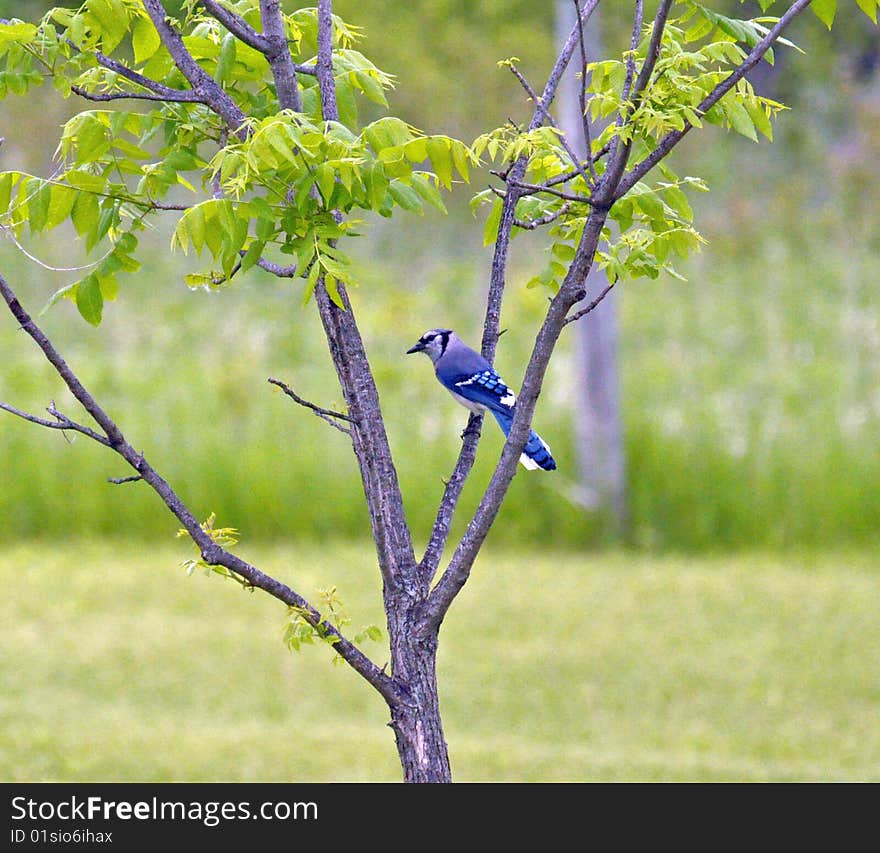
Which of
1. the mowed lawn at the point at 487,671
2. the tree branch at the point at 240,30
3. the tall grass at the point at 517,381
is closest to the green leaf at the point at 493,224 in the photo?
the tree branch at the point at 240,30

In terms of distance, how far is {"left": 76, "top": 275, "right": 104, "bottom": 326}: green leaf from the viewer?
6.66 feet

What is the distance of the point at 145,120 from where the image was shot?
216 cm

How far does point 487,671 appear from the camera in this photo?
17.5ft

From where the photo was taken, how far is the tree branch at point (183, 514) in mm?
1908

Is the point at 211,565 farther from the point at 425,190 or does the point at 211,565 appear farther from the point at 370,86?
the point at 370,86

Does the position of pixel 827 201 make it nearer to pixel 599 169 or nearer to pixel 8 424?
pixel 8 424

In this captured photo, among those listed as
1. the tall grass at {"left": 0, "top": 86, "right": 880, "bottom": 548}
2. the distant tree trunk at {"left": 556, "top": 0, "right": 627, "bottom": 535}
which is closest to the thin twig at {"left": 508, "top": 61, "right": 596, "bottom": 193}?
the tall grass at {"left": 0, "top": 86, "right": 880, "bottom": 548}

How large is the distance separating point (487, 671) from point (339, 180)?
3.66 meters

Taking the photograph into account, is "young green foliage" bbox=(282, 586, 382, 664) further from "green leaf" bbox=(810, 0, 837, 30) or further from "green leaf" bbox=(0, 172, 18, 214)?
"green leaf" bbox=(810, 0, 837, 30)

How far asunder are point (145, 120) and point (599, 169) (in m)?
0.74

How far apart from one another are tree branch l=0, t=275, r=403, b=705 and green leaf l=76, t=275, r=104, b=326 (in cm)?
8

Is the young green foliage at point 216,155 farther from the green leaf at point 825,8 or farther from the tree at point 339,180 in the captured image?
the green leaf at point 825,8

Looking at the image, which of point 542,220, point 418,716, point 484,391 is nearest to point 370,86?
point 542,220

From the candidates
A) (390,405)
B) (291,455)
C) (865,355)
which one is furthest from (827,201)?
(291,455)
